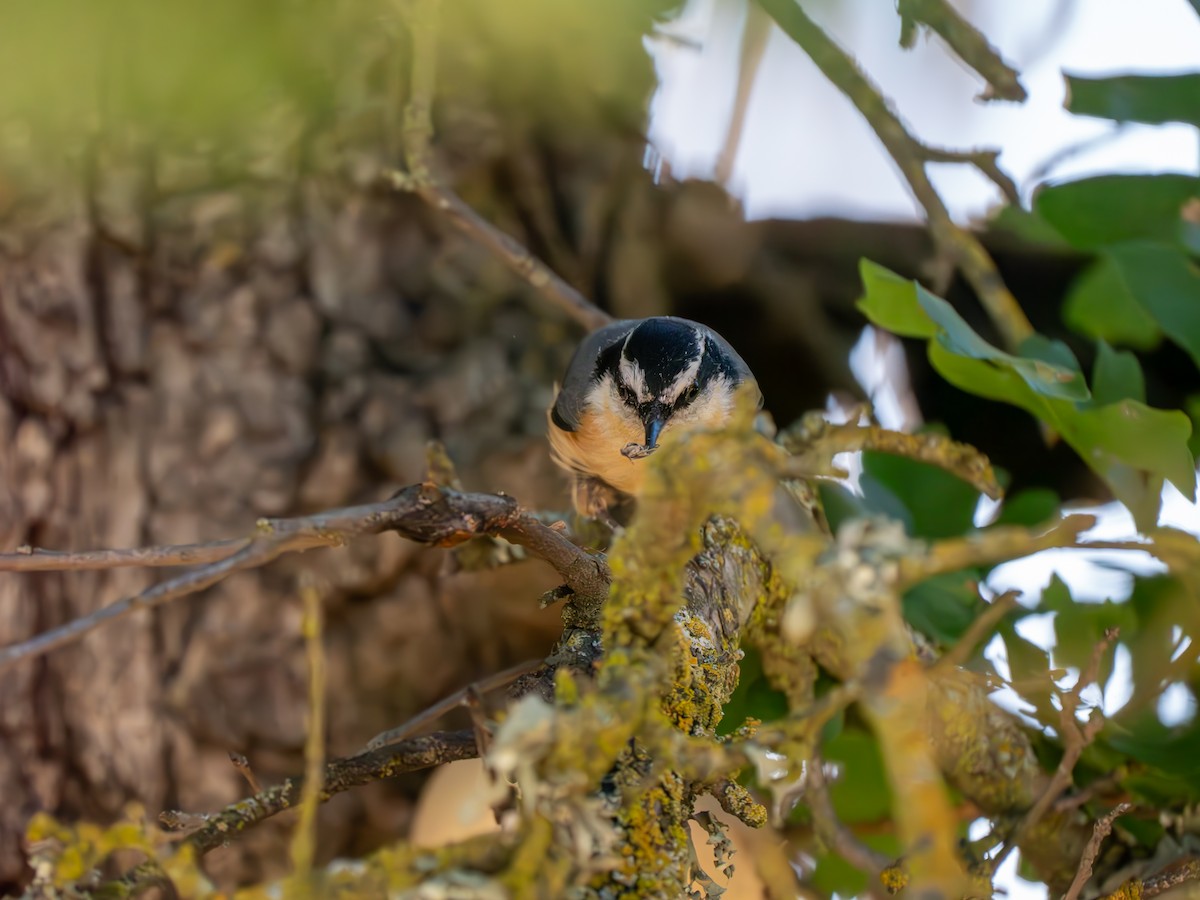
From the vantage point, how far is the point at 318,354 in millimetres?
2072

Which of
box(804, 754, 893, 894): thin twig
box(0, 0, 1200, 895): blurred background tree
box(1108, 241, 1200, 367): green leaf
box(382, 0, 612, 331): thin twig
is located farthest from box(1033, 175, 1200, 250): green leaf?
box(804, 754, 893, 894): thin twig

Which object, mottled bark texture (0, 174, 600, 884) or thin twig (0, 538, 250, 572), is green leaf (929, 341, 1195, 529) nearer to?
mottled bark texture (0, 174, 600, 884)

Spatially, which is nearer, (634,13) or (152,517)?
(634,13)

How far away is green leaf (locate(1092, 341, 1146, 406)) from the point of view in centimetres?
154

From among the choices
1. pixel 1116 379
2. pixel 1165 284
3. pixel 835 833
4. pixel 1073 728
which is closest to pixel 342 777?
pixel 835 833

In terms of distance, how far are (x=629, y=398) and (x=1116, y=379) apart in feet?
2.80

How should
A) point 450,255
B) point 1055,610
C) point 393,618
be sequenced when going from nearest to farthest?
point 1055,610, point 393,618, point 450,255

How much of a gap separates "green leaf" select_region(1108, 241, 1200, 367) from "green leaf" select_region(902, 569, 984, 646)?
1.57 feet

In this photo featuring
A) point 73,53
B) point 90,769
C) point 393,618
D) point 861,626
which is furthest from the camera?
point 393,618

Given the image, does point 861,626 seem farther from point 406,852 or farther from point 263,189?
point 263,189

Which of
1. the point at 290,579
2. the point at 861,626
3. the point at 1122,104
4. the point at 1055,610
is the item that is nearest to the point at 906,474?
the point at 1055,610

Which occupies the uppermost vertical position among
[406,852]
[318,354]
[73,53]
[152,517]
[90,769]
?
[73,53]

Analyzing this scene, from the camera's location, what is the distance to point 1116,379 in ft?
A: 5.09

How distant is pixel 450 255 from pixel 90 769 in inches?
46.1
